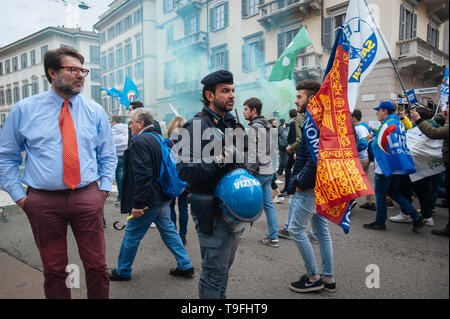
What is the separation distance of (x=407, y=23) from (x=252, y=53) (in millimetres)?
9020

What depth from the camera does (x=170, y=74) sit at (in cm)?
2747

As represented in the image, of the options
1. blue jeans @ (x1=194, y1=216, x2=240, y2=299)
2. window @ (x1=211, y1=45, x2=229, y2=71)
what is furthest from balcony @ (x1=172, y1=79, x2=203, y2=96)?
blue jeans @ (x1=194, y1=216, x2=240, y2=299)

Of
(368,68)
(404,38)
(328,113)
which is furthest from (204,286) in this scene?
(404,38)

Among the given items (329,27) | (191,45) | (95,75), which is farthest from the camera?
(95,75)

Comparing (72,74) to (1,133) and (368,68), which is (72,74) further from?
(368,68)

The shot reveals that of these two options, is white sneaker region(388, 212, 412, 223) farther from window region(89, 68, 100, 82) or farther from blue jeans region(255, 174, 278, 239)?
window region(89, 68, 100, 82)

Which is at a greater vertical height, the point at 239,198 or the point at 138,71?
the point at 138,71

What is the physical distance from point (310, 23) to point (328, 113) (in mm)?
16960

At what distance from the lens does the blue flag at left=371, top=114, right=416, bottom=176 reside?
4.25 meters

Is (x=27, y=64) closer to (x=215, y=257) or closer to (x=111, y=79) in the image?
(x=111, y=79)

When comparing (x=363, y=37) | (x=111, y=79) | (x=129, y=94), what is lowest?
(x=363, y=37)

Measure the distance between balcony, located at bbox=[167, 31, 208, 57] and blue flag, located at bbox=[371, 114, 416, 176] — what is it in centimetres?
2138

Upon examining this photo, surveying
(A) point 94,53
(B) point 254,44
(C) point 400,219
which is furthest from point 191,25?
(C) point 400,219

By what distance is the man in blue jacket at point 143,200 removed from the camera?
2.85 meters
